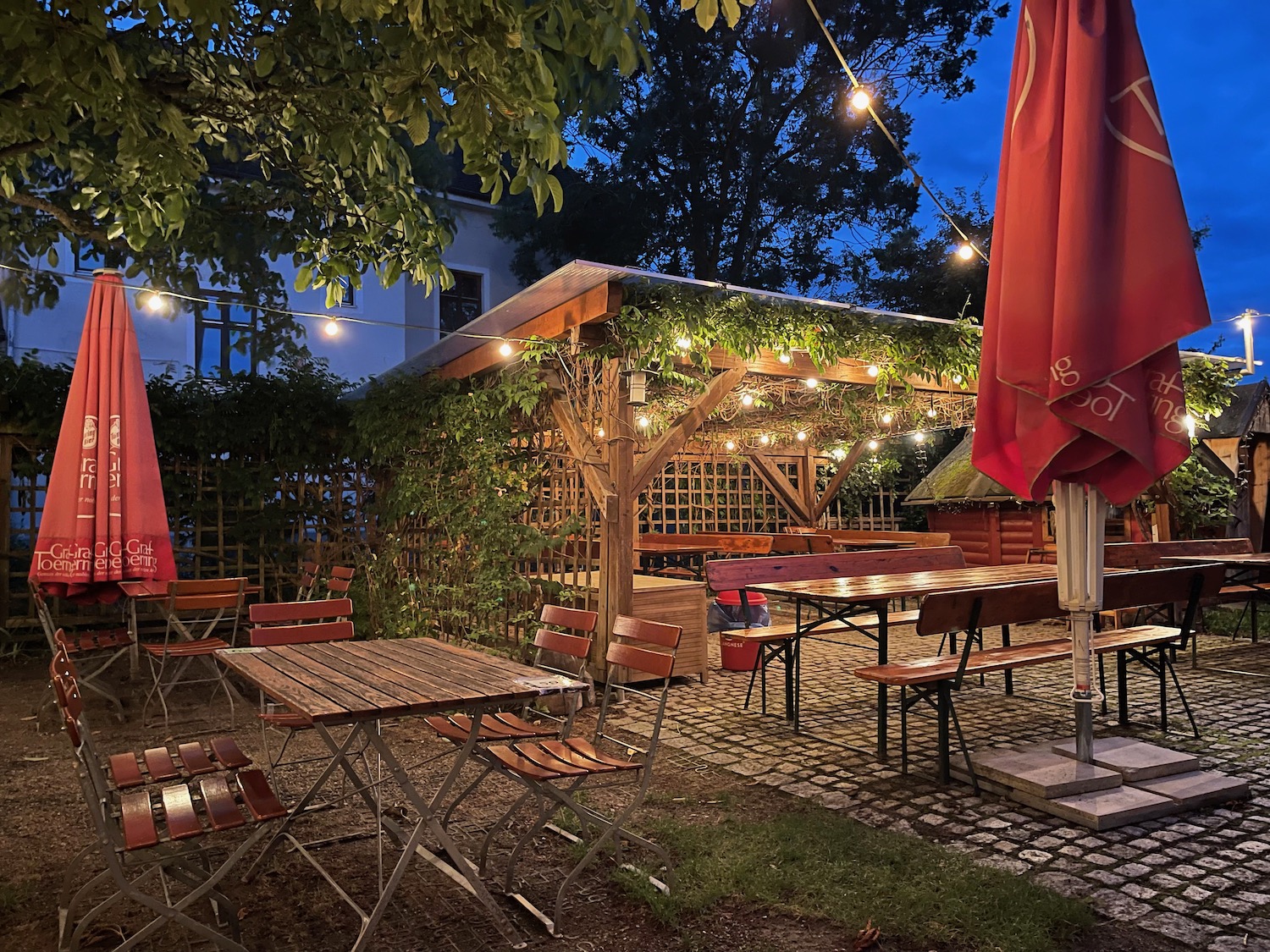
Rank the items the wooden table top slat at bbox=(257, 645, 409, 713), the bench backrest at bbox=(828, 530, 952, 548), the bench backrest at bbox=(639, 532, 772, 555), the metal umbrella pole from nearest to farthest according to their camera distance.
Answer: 1. the wooden table top slat at bbox=(257, 645, 409, 713)
2. the metal umbrella pole
3. the bench backrest at bbox=(639, 532, 772, 555)
4. the bench backrest at bbox=(828, 530, 952, 548)

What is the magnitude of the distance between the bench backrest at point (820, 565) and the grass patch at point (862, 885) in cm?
264

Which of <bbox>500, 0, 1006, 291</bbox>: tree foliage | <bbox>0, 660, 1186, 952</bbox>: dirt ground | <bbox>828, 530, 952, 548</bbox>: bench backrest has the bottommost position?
<bbox>0, 660, 1186, 952</bbox>: dirt ground

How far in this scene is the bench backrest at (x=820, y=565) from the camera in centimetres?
620

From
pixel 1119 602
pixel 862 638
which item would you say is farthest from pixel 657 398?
pixel 1119 602

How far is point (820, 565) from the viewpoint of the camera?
6.73 meters

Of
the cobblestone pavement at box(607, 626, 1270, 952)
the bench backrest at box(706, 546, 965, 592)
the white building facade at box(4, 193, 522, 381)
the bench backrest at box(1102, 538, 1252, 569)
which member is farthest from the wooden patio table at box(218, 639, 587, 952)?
the bench backrest at box(1102, 538, 1252, 569)

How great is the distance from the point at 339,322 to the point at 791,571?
18.6ft

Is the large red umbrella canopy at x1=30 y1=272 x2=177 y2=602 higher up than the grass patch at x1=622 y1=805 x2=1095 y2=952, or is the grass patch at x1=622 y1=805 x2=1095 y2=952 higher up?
the large red umbrella canopy at x1=30 y1=272 x2=177 y2=602

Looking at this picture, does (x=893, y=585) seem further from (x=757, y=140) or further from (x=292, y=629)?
(x=757, y=140)

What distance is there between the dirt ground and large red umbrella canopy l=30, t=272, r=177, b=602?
1205 mm

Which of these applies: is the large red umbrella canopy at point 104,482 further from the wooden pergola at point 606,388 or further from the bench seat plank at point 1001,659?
the bench seat plank at point 1001,659

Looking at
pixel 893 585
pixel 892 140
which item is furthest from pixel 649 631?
pixel 892 140

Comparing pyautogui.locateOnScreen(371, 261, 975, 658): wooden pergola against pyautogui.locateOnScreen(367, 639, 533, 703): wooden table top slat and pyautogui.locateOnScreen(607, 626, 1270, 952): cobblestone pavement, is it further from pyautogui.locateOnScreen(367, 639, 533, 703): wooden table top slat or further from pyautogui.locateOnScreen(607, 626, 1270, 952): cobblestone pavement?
pyautogui.locateOnScreen(367, 639, 533, 703): wooden table top slat

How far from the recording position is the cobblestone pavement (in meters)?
2.97
